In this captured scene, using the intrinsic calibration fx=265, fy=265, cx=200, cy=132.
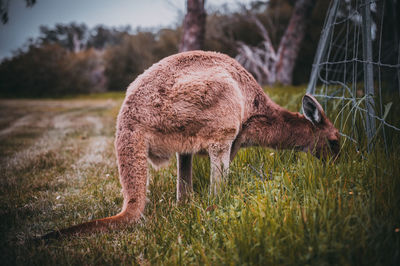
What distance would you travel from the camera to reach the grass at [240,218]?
5.45 ft

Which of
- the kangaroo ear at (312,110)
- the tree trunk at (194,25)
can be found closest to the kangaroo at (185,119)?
the kangaroo ear at (312,110)

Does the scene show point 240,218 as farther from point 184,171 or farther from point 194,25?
point 194,25

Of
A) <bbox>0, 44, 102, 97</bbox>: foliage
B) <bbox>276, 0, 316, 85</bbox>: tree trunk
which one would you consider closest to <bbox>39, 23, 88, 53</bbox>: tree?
<bbox>0, 44, 102, 97</bbox>: foliage

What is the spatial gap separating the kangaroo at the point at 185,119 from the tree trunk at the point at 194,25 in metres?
3.41

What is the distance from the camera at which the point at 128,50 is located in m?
30.8

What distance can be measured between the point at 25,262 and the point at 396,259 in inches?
97.3

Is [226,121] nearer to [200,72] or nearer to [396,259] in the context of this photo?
[200,72]

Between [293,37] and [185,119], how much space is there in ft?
29.4


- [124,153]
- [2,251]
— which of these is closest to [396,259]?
[124,153]

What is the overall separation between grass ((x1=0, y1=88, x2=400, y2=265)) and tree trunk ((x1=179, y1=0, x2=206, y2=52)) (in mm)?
3582

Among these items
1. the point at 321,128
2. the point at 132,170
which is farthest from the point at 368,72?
the point at 132,170

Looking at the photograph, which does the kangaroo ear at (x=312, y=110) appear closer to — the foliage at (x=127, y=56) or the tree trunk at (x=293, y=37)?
the tree trunk at (x=293, y=37)

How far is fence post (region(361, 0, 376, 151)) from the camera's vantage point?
2.79 m

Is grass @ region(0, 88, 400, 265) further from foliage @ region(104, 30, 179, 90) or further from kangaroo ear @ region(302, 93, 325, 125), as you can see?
foliage @ region(104, 30, 179, 90)
